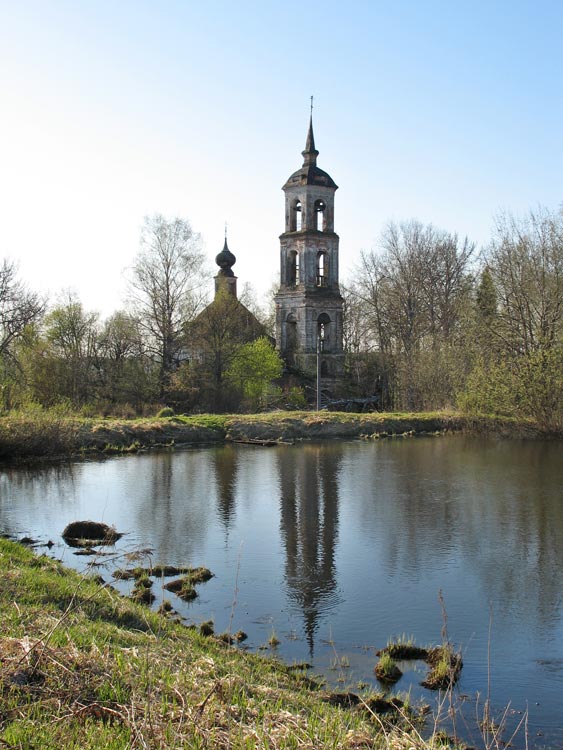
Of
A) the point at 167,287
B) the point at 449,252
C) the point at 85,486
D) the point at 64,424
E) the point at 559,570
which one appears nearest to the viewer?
the point at 559,570

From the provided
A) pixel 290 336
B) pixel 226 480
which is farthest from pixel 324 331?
pixel 226 480

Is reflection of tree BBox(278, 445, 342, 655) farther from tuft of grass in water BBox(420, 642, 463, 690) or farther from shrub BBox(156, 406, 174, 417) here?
shrub BBox(156, 406, 174, 417)

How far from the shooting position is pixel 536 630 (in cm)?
911

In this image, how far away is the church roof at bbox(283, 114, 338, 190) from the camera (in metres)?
46.2

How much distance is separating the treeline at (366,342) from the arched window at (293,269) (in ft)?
12.1

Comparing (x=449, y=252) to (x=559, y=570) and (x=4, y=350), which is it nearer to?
(x=4, y=350)

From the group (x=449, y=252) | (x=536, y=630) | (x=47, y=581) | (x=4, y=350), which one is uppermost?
(x=449, y=252)

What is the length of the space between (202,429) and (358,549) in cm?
1907

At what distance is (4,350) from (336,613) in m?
20.4

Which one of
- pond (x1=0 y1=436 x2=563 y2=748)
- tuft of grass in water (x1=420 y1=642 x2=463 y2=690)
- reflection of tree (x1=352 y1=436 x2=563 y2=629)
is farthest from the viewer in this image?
reflection of tree (x1=352 y1=436 x2=563 y2=629)

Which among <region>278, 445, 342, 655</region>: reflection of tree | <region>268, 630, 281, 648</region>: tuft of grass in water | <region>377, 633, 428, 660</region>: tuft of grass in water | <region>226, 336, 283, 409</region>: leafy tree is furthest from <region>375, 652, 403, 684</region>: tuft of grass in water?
<region>226, 336, 283, 409</region>: leafy tree

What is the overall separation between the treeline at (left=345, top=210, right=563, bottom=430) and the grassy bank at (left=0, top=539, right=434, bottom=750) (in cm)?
2589

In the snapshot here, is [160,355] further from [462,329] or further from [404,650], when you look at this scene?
[404,650]

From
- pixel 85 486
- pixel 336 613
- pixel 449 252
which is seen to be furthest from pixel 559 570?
pixel 449 252
